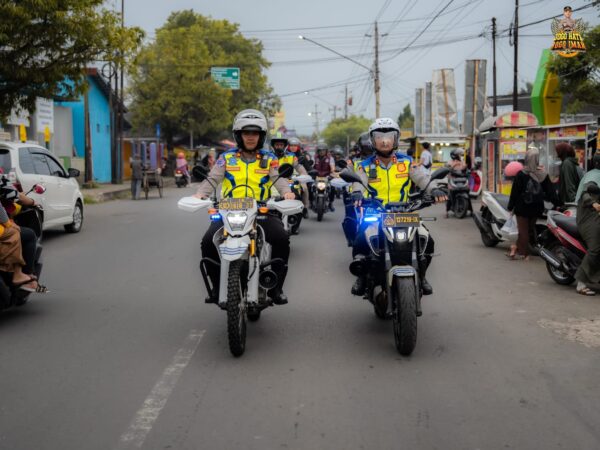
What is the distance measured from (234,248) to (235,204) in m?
0.40

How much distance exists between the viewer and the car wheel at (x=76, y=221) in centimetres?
1559

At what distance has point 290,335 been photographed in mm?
6648

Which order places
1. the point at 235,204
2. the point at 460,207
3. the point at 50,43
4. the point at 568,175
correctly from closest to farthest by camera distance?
the point at 235,204, the point at 568,175, the point at 50,43, the point at 460,207

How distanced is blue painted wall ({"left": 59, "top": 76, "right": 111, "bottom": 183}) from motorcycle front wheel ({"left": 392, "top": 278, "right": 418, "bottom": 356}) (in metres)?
33.3

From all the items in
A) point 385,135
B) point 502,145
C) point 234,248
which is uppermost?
point 502,145

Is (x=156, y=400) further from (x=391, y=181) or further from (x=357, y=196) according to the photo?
(x=391, y=181)

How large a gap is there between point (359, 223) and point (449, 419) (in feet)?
8.34

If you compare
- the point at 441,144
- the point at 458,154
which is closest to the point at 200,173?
the point at 458,154

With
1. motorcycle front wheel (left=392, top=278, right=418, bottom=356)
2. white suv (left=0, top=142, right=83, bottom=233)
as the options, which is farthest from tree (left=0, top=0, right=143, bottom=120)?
motorcycle front wheel (left=392, top=278, right=418, bottom=356)

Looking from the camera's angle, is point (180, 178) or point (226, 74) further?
point (226, 74)

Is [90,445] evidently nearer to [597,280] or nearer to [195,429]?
[195,429]

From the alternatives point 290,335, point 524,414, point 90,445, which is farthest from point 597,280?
point 90,445

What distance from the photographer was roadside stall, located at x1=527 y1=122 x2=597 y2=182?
1683 centimetres

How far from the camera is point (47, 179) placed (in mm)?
14008
